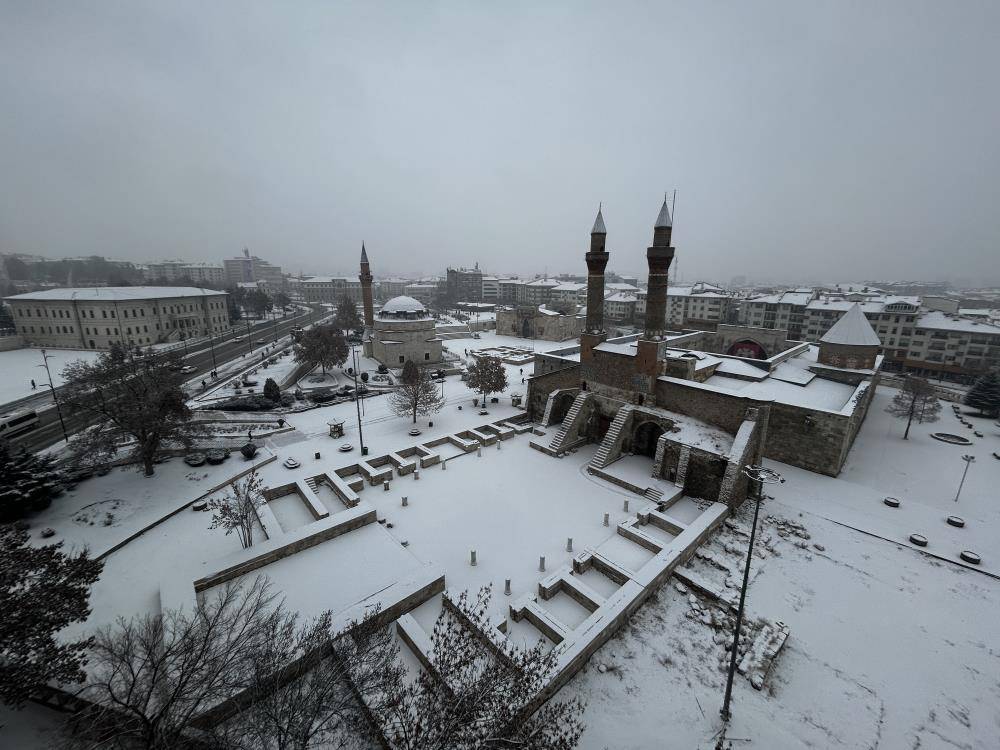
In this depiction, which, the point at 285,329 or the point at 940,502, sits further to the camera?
the point at 285,329

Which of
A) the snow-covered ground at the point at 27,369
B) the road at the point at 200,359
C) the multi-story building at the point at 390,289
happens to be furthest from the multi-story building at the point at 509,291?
the snow-covered ground at the point at 27,369

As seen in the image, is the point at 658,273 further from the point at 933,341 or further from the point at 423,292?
the point at 423,292

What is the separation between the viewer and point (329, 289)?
11269cm

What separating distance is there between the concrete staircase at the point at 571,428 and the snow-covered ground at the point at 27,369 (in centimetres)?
3249

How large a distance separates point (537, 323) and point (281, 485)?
44.3 metres

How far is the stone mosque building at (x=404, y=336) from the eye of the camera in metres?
39.0

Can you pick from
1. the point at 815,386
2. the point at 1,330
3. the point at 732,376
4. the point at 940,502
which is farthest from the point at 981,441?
the point at 1,330

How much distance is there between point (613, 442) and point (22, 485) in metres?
22.8

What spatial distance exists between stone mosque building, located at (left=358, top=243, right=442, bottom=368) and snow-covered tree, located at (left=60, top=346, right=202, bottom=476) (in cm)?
2171

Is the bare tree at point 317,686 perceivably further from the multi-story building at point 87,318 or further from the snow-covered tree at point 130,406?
the multi-story building at point 87,318

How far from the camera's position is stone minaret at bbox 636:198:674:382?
18.9 metres

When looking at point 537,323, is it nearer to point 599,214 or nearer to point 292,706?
point 599,214

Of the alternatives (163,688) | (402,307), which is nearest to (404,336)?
(402,307)

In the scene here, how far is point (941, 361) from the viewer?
43250mm
